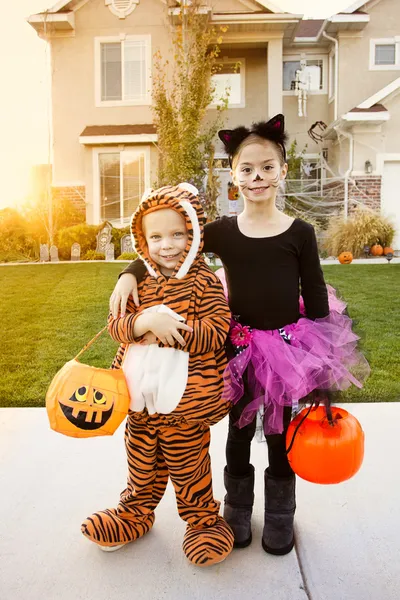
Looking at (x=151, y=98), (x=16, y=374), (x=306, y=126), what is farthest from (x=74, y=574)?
(x=306, y=126)

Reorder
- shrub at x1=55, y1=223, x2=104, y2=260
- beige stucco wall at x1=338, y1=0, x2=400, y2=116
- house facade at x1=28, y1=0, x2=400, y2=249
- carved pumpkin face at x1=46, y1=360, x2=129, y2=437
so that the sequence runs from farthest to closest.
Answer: beige stucco wall at x1=338, y1=0, x2=400, y2=116 < house facade at x1=28, y1=0, x2=400, y2=249 < shrub at x1=55, y1=223, x2=104, y2=260 < carved pumpkin face at x1=46, y1=360, x2=129, y2=437

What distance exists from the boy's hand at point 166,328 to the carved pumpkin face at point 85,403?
22 cm

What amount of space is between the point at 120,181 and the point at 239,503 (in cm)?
1336

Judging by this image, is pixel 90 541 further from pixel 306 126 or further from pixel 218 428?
pixel 306 126

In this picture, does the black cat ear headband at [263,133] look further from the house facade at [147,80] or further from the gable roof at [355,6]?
the gable roof at [355,6]

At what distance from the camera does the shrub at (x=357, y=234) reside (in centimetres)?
1220

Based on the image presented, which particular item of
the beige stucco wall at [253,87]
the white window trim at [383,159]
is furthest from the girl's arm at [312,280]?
the beige stucco wall at [253,87]

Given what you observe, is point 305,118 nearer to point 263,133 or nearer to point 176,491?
point 263,133

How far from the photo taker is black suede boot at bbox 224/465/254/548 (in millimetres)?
2238

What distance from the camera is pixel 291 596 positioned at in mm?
1891

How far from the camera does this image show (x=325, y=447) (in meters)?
1.99

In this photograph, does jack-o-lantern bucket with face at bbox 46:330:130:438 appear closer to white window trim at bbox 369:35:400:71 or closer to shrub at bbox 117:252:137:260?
shrub at bbox 117:252:137:260

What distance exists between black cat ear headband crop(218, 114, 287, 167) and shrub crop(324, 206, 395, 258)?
1028 cm

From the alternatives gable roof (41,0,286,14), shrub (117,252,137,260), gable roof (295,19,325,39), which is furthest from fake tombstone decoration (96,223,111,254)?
gable roof (295,19,325,39)
